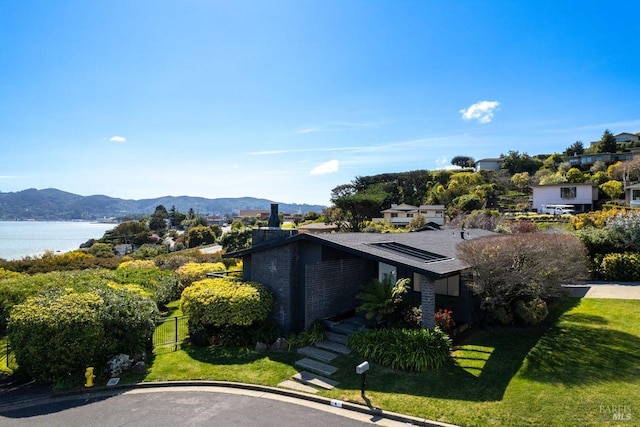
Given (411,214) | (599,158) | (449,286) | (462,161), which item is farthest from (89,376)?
(462,161)

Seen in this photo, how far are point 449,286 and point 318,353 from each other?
619cm

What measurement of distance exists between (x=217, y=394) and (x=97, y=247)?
2249 inches

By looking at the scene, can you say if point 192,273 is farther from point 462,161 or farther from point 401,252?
point 462,161

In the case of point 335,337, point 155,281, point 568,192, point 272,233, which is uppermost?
point 568,192

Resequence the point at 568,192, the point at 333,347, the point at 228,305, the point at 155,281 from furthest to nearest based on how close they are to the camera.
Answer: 1. the point at 568,192
2. the point at 155,281
3. the point at 228,305
4. the point at 333,347

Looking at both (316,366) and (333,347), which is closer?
(316,366)

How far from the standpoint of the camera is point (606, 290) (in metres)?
19.0

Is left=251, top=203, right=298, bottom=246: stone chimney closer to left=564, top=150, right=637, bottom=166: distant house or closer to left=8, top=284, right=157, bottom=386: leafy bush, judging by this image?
left=8, top=284, right=157, bottom=386: leafy bush

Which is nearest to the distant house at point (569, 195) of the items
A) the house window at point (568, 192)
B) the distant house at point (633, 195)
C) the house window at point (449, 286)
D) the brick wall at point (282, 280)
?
the house window at point (568, 192)

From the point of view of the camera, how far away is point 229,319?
12.9m

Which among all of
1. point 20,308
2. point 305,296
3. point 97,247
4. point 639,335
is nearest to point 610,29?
point 639,335

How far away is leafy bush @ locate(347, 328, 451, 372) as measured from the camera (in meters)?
10.6

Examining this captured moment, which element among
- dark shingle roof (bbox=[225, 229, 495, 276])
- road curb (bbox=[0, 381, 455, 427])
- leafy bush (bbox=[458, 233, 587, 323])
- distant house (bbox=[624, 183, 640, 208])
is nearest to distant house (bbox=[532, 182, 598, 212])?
distant house (bbox=[624, 183, 640, 208])

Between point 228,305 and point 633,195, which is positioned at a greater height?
point 633,195
